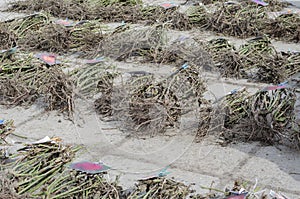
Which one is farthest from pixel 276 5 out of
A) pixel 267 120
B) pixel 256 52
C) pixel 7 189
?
pixel 7 189

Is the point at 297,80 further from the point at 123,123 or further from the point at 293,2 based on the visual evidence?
the point at 293,2

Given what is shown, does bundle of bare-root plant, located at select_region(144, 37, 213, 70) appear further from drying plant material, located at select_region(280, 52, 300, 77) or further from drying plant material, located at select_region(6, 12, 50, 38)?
drying plant material, located at select_region(6, 12, 50, 38)

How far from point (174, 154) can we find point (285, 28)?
278cm

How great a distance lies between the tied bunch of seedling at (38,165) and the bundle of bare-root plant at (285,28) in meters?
3.10

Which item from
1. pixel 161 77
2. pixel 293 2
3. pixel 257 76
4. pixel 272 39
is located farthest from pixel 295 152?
pixel 293 2

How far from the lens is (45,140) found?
11.3ft

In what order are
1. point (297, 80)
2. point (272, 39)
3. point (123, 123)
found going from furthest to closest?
point (272, 39) → point (297, 80) → point (123, 123)

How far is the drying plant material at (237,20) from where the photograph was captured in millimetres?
6148

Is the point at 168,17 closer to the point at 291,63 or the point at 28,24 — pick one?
the point at 28,24

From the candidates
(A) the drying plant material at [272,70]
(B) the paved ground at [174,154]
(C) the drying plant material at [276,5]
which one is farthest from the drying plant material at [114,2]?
(B) the paved ground at [174,154]

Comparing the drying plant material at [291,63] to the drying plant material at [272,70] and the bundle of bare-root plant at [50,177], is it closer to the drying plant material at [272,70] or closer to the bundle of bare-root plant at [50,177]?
the drying plant material at [272,70]

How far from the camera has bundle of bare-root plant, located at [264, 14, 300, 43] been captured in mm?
6008

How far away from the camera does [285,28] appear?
606cm

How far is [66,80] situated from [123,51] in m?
0.49
